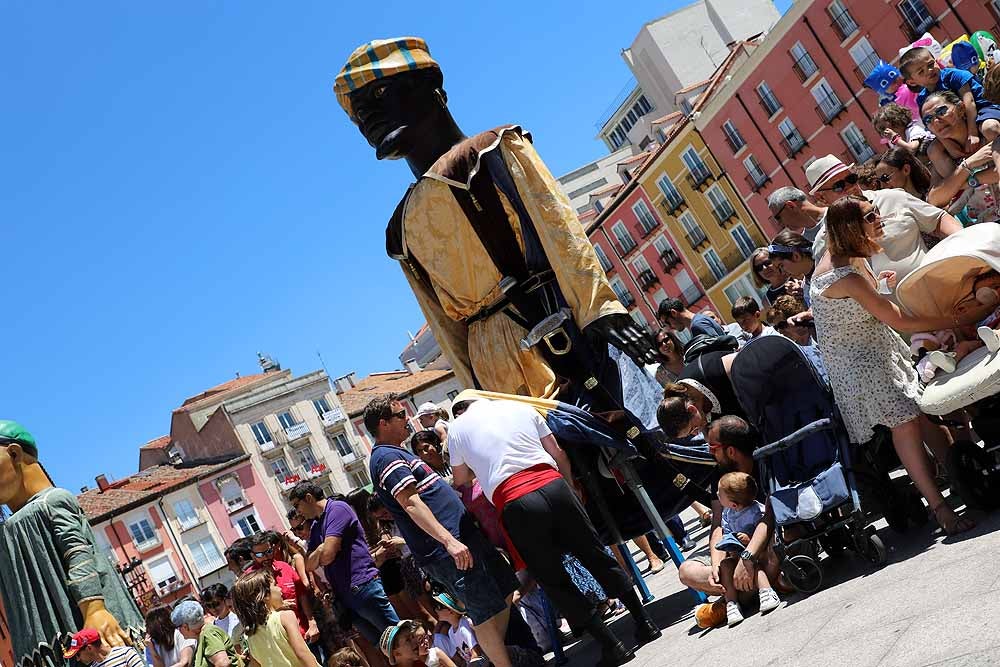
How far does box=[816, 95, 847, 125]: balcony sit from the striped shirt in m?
41.8

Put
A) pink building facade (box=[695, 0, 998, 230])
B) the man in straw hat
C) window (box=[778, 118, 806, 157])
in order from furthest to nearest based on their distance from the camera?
1. window (box=[778, 118, 806, 157])
2. pink building facade (box=[695, 0, 998, 230])
3. the man in straw hat

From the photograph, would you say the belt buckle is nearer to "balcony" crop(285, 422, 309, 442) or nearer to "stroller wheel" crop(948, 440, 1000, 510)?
"stroller wheel" crop(948, 440, 1000, 510)

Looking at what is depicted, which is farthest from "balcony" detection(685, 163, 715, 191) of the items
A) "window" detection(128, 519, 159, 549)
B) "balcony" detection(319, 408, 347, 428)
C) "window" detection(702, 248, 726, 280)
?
"window" detection(128, 519, 159, 549)

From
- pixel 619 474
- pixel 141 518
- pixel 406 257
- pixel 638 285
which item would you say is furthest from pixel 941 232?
pixel 141 518

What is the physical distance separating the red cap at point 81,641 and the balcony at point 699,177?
49.3 metres

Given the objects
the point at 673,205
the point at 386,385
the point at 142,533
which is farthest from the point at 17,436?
the point at 386,385

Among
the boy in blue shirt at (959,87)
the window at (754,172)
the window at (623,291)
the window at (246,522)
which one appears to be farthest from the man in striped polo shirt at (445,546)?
the window at (246,522)

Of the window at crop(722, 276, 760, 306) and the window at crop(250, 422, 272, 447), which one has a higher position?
the window at crop(250, 422, 272, 447)

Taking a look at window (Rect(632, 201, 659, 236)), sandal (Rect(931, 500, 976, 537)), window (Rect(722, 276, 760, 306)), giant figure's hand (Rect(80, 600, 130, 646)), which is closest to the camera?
sandal (Rect(931, 500, 976, 537))

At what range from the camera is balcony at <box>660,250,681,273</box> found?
59.7m

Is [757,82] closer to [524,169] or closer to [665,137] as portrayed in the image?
[665,137]

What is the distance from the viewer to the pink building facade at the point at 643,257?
195 ft

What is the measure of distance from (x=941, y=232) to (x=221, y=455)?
6741cm

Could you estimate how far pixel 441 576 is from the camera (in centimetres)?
690
